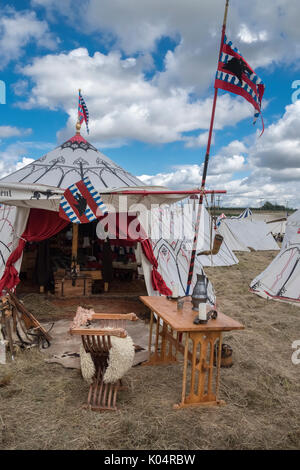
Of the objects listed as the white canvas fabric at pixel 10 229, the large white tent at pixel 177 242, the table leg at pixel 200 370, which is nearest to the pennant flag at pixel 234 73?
the large white tent at pixel 177 242

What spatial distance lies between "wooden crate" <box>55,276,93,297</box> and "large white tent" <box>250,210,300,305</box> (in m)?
4.31

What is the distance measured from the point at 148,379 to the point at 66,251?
613 centimetres

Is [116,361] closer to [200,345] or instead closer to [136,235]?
[200,345]

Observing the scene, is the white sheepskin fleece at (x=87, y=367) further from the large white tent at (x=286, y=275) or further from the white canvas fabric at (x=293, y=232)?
the white canvas fabric at (x=293, y=232)

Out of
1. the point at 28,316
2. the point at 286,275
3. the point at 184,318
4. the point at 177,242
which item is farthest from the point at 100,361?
the point at 286,275

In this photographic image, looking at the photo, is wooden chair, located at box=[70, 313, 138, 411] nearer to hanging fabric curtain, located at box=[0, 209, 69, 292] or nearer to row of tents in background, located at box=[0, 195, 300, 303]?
row of tents in background, located at box=[0, 195, 300, 303]

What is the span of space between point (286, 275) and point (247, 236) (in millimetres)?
11977

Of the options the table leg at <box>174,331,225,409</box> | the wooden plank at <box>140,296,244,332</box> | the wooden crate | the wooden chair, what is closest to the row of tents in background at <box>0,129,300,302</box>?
the wooden crate

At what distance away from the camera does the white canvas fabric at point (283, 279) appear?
796cm

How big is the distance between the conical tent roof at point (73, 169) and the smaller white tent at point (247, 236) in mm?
11173

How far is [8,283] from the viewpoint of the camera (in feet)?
18.9
